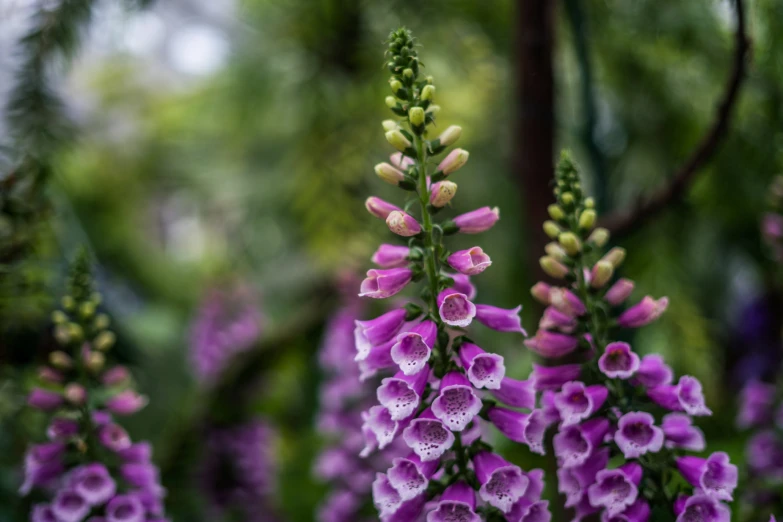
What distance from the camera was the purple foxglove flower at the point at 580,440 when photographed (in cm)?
45

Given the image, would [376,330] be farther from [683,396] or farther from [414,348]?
[683,396]

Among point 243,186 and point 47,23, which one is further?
point 243,186

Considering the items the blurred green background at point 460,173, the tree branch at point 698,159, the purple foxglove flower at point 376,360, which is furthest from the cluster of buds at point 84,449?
the tree branch at point 698,159

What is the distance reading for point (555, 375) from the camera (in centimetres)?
49

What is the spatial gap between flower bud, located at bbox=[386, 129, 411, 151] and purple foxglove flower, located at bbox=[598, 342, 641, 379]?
187 mm

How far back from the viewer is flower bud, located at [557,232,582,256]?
1.57 feet

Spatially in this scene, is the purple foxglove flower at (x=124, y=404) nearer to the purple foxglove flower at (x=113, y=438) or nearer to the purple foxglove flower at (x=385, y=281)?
the purple foxglove flower at (x=113, y=438)

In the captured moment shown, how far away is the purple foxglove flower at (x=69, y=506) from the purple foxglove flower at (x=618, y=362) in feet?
1.35

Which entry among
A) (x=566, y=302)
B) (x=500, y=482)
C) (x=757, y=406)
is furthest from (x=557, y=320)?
(x=757, y=406)

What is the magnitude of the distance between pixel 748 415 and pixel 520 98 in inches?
18.1

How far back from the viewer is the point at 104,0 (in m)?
0.76

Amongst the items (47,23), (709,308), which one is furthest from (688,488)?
(709,308)

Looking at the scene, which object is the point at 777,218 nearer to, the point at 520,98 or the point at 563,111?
the point at 520,98

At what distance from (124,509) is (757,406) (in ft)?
2.25
